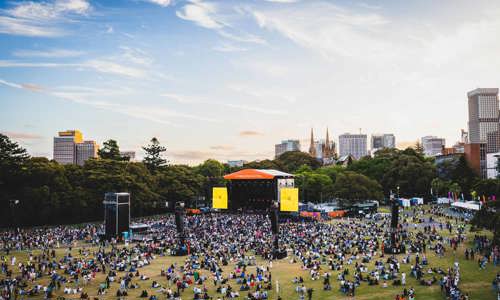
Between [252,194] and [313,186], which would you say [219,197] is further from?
[313,186]

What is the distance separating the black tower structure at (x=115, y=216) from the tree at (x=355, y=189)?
33.6 m

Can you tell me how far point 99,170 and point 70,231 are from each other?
41.1 feet

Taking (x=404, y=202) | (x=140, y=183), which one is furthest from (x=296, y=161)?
(x=140, y=183)

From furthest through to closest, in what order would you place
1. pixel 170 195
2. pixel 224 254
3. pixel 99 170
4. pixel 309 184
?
pixel 309 184 < pixel 170 195 < pixel 99 170 < pixel 224 254

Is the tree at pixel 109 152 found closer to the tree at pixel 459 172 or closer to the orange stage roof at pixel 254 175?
the orange stage roof at pixel 254 175

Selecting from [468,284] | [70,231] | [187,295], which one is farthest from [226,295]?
[70,231]

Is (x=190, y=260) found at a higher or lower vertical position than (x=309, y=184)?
Answer: lower

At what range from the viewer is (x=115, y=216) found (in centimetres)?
4462

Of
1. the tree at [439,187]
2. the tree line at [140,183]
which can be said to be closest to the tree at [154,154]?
the tree line at [140,183]

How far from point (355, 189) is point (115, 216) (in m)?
36.2

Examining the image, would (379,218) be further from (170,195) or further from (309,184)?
(170,195)

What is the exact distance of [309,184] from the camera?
265 ft

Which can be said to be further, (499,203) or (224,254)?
(224,254)

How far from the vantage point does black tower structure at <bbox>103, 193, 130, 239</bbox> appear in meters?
44.6
